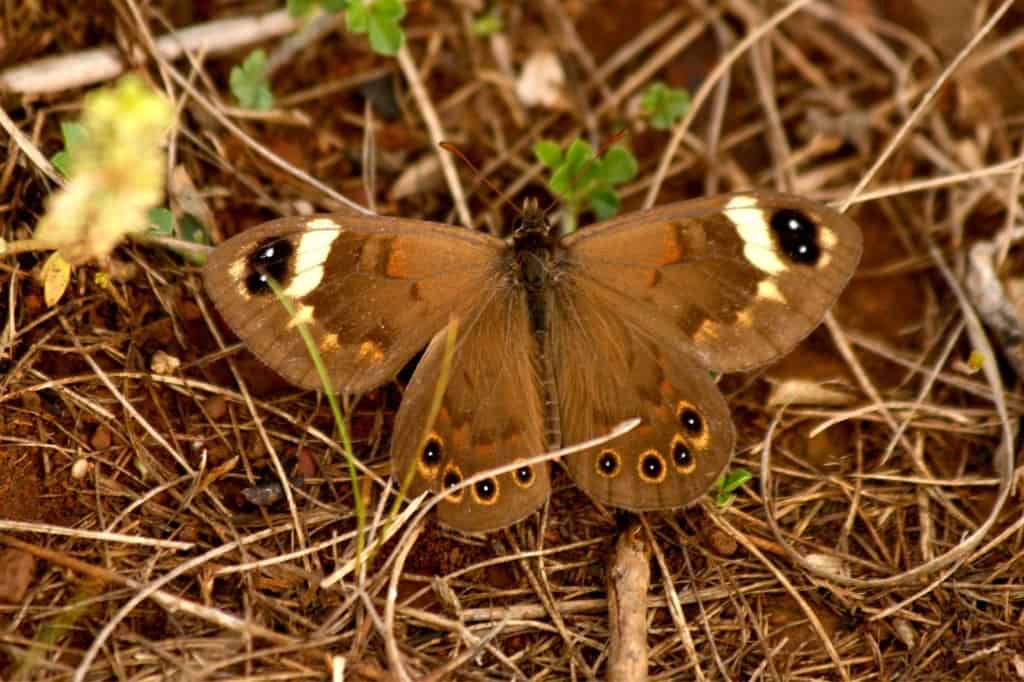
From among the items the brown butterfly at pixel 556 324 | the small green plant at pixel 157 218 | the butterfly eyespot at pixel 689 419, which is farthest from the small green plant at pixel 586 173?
the small green plant at pixel 157 218

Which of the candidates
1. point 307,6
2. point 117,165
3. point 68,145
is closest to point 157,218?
point 68,145

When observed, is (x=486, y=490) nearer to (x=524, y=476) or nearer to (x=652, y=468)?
(x=524, y=476)

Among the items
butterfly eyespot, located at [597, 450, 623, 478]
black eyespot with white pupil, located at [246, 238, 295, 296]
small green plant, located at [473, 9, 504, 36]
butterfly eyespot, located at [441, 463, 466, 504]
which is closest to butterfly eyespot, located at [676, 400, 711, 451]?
butterfly eyespot, located at [597, 450, 623, 478]

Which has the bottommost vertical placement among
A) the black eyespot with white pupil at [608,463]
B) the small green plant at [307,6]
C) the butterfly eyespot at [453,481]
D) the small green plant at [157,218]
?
the black eyespot with white pupil at [608,463]

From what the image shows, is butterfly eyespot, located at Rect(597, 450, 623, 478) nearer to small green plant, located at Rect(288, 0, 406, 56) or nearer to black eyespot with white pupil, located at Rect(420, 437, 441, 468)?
black eyespot with white pupil, located at Rect(420, 437, 441, 468)

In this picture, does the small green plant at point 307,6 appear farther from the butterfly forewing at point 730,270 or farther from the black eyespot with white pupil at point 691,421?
the black eyespot with white pupil at point 691,421

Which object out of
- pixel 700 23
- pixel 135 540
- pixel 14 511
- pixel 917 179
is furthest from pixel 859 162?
pixel 14 511

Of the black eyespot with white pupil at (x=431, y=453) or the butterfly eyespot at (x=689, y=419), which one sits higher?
the black eyespot with white pupil at (x=431, y=453)
